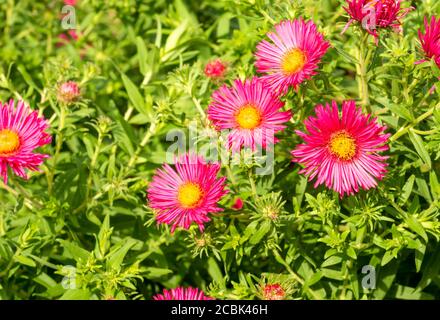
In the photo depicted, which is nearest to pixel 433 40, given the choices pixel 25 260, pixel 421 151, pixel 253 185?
pixel 421 151

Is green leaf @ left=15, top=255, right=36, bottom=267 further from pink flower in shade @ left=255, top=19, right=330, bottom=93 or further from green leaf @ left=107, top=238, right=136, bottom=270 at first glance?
pink flower in shade @ left=255, top=19, right=330, bottom=93

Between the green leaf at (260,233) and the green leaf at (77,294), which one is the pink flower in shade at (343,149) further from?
the green leaf at (77,294)

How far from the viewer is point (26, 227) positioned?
5.86 feet

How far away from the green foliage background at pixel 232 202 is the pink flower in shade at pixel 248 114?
9 centimetres

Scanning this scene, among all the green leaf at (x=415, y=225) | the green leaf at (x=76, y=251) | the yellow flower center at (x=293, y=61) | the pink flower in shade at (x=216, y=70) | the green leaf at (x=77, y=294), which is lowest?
the green leaf at (x=77, y=294)

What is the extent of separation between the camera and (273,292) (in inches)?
63.3

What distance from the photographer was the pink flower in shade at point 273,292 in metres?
1.60

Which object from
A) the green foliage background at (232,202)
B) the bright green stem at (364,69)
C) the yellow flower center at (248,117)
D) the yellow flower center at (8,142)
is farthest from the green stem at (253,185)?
the yellow flower center at (8,142)

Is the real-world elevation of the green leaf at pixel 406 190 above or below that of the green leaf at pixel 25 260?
above

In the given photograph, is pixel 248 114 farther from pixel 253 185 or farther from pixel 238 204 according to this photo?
pixel 238 204

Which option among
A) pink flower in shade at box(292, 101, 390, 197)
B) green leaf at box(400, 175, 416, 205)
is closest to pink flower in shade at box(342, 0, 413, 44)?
pink flower in shade at box(292, 101, 390, 197)
